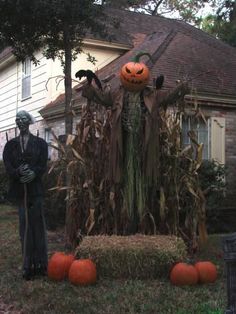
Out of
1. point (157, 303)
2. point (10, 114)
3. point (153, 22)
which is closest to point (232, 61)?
point (153, 22)

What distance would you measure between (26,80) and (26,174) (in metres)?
13.9

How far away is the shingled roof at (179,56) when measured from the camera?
14922 millimetres

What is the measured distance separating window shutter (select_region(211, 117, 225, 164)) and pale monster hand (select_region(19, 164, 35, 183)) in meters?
8.76

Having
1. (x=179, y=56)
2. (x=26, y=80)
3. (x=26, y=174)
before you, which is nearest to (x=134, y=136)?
(x=26, y=174)

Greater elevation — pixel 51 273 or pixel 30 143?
pixel 30 143

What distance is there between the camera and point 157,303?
18.9 ft

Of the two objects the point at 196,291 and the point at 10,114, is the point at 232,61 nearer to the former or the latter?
the point at 10,114

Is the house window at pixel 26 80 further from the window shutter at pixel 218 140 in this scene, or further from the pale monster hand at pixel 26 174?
the pale monster hand at pixel 26 174

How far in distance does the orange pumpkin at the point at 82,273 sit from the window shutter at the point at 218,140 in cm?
885

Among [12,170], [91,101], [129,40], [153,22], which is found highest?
[153,22]

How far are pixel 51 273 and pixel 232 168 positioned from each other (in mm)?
9368

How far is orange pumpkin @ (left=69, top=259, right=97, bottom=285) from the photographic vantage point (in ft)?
21.1

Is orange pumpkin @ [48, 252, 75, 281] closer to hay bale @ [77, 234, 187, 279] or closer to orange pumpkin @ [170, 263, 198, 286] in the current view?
hay bale @ [77, 234, 187, 279]

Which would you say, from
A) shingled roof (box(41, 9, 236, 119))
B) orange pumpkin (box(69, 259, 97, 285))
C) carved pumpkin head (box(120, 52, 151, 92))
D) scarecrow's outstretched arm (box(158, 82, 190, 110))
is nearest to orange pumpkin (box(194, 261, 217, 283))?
orange pumpkin (box(69, 259, 97, 285))
